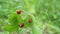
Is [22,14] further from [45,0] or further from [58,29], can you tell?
[45,0]

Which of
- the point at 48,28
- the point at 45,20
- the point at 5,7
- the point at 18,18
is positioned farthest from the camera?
the point at 5,7

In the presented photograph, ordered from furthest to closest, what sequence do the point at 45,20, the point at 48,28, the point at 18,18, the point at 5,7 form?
the point at 5,7
the point at 45,20
the point at 48,28
the point at 18,18

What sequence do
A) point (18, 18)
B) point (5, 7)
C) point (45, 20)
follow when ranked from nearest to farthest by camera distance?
1. point (18, 18)
2. point (45, 20)
3. point (5, 7)

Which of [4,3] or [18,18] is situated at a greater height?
[4,3]

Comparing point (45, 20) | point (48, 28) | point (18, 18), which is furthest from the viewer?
point (45, 20)

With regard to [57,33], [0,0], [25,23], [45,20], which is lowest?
[25,23]

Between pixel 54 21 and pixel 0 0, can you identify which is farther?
pixel 0 0

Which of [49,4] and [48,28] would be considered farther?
[49,4]

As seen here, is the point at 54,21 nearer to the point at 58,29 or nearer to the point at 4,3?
the point at 58,29

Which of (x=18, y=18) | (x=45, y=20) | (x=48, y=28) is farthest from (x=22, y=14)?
(x=45, y=20)
